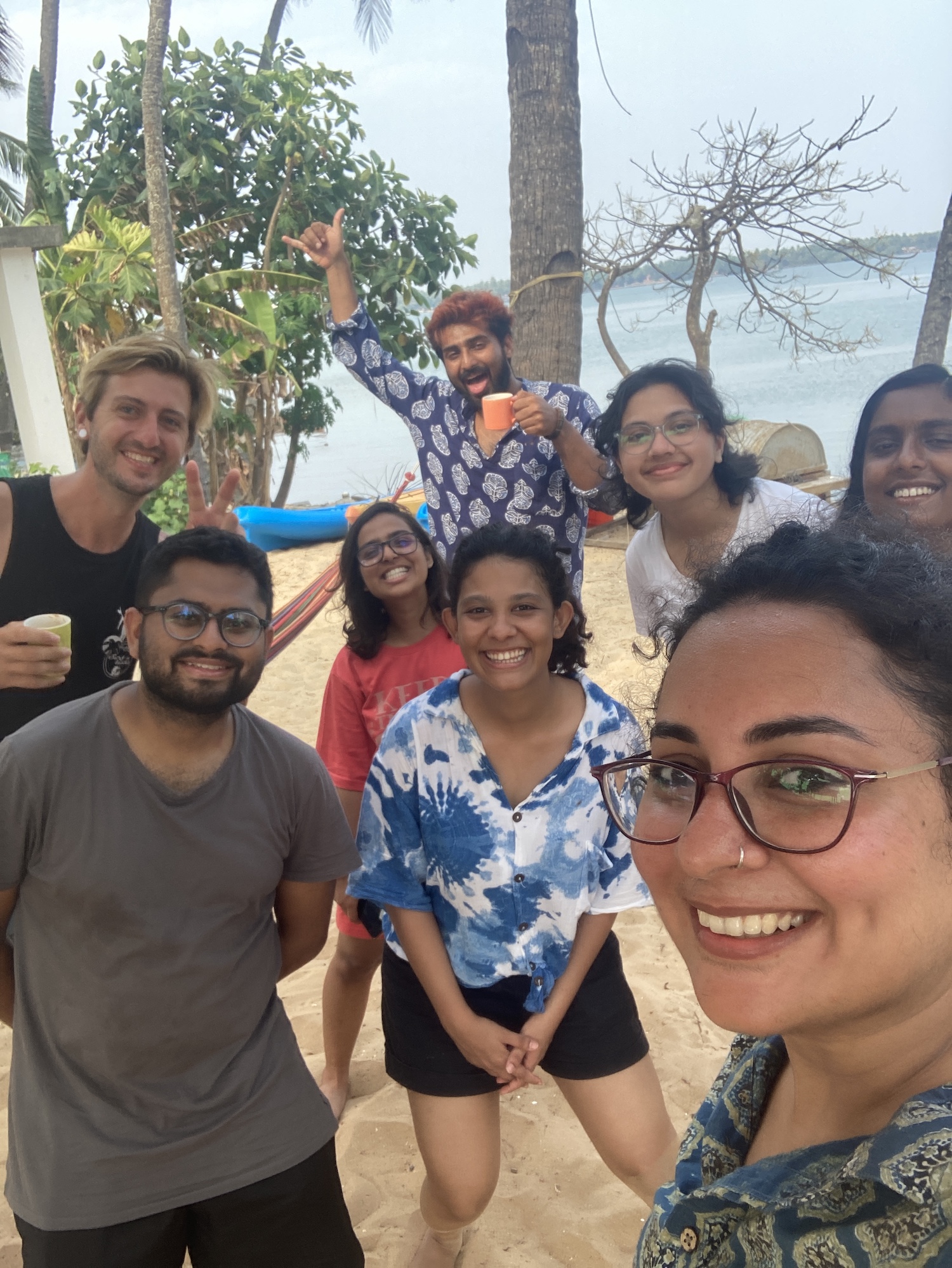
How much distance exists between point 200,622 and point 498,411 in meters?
1.54

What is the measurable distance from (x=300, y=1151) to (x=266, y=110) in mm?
13890

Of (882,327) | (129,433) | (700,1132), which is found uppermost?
(882,327)

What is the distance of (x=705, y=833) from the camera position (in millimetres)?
929

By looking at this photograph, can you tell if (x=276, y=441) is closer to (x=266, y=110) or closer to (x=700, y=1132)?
(x=266, y=110)

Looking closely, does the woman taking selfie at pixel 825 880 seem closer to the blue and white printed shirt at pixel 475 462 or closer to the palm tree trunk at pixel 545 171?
the blue and white printed shirt at pixel 475 462

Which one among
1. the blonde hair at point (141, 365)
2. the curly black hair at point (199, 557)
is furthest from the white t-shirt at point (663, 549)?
the blonde hair at point (141, 365)

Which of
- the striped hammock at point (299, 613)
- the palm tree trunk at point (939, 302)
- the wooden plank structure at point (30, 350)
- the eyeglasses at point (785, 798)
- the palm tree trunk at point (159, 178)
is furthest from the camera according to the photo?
the wooden plank structure at point (30, 350)

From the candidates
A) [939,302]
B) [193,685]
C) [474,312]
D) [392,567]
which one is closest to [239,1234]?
[193,685]

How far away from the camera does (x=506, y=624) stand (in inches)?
87.9

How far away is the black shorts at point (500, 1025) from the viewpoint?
85.0 inches

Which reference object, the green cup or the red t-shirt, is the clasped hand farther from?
the green cup

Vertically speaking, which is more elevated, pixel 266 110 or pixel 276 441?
pixel 266 110

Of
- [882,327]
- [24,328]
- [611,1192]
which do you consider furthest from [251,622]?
[882,327]

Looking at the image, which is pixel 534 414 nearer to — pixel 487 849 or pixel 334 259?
pixel 334 259
